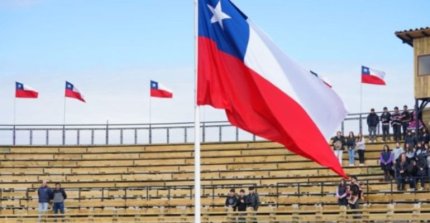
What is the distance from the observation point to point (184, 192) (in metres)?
36.5

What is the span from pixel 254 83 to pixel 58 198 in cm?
2233

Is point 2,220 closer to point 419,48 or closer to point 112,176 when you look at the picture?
point 112,176

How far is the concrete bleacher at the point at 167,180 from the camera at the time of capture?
3300 cm

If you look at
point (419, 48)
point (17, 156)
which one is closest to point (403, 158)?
point (419, 48)

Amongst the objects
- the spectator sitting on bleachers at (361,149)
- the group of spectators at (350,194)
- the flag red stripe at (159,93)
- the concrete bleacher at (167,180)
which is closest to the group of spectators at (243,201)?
the concrete bleacher at (167,180)

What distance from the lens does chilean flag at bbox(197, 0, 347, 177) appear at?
39.5 feet

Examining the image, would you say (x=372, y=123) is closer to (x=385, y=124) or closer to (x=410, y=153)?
(x=385, y=124)

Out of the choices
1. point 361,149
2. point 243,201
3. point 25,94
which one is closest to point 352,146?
point 361,149

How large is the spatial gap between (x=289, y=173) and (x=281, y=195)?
309 cm

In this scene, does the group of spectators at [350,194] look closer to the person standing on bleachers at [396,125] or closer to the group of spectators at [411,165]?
the group of spectators at [411,165]

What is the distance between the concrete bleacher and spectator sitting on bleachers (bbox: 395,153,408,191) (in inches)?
16.1

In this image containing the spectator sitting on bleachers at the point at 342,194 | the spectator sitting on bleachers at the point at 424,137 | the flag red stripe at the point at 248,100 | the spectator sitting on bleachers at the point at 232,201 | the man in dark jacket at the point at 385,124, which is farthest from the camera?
the man in dark jacket at the point at 385,124

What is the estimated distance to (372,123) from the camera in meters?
39.2

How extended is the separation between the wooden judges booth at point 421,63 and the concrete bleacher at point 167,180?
2.33 metres
